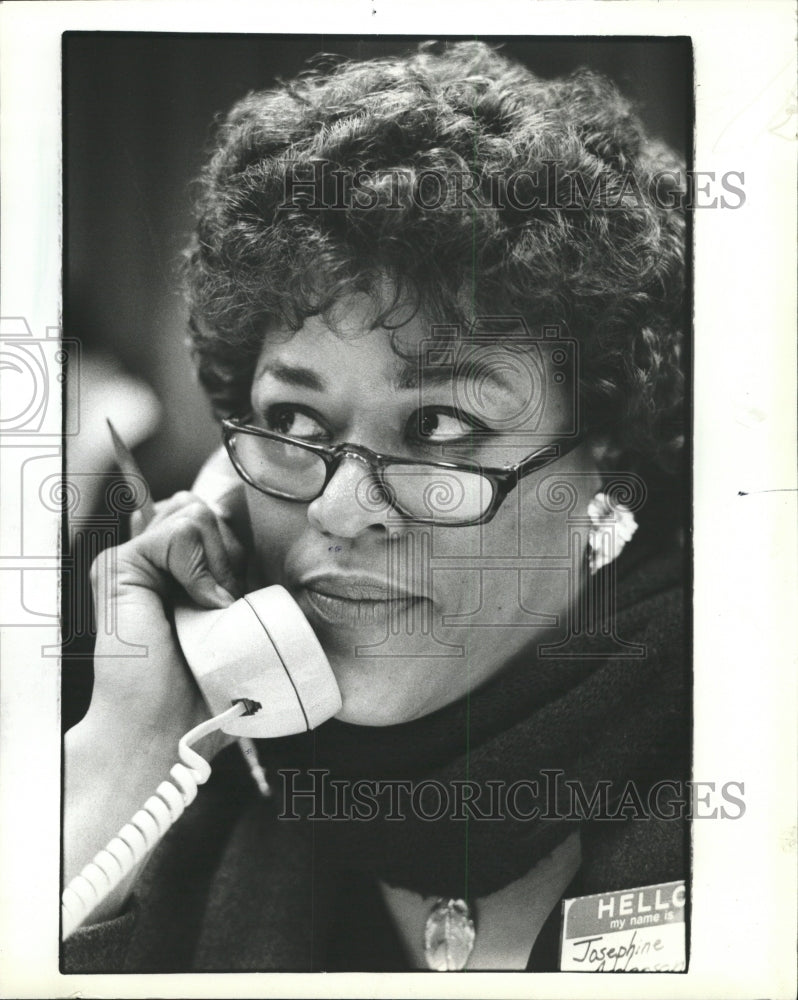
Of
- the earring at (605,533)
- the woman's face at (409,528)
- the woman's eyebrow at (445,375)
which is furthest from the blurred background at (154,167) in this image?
the earring at (605,533)

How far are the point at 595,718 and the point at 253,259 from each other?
75 cm

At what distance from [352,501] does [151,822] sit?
1.63 feet

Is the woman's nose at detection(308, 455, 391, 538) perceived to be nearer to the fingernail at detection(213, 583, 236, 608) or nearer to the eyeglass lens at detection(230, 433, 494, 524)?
the eyeglass lens at detection(230, 433, 494, 524)

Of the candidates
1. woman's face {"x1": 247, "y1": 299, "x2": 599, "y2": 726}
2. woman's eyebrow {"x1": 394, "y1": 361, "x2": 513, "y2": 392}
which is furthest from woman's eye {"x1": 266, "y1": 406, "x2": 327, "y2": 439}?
woman's eyebrow {"x1": 394, "y1": 361, "x2": 513, "y2": 392}

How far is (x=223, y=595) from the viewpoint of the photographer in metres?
1.23

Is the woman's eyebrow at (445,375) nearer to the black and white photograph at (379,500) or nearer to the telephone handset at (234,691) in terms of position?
the black and white photograph at (379,500)

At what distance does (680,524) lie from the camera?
4.10 ft

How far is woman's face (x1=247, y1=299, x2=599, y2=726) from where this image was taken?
3.99 feet

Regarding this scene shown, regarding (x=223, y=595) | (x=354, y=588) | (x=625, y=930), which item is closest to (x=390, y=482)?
(x=354, y=588)

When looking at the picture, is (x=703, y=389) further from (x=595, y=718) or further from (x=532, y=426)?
(x=595, y=718)

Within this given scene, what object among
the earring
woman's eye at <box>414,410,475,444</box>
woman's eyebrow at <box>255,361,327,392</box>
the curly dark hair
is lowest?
the earring

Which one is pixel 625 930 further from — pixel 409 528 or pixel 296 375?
pixel 296 375

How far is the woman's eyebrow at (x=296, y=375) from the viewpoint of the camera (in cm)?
122

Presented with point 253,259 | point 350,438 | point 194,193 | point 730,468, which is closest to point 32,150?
point 194,193
